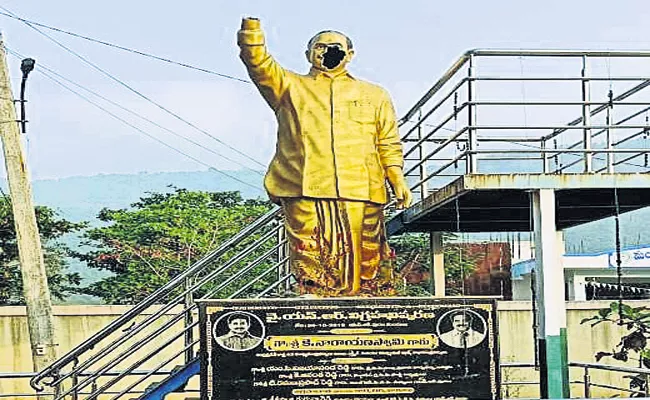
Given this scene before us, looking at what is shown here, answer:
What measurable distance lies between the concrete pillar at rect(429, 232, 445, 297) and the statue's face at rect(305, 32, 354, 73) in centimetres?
386

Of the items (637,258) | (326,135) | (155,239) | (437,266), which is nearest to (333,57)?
(326,135)

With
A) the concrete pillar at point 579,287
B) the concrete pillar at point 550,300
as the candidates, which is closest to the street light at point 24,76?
the concrete pillar at point 550,300

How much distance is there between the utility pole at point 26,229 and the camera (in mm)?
11672

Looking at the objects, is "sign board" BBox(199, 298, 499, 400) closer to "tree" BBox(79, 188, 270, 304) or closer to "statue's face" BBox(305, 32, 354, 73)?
"statue's face" BBox(305, 32, 354, 73)

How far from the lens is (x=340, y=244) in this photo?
9406 mm

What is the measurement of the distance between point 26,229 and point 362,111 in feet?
13.8

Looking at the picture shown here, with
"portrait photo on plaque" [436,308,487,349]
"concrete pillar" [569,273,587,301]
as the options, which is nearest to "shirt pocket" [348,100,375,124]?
"portrait photo on plaque" [436,308,487,349]

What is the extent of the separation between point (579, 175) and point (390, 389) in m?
2.62

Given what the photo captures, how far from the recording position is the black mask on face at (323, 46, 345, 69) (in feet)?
31.7

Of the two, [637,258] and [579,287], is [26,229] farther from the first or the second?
[637,258]

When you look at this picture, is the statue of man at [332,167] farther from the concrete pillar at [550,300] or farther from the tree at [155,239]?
the tree at [155,239]

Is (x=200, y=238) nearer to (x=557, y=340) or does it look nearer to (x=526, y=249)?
(x=526, y=249)

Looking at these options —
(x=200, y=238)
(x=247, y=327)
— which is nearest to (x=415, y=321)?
(x=247, y=327)

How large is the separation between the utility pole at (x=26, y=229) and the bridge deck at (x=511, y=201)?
Answer: 13.0 feet
